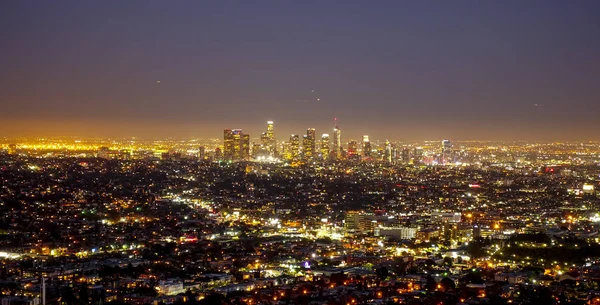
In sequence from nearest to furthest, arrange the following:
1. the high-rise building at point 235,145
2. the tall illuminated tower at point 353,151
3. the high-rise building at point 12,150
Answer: the high-rise building at point 12,150, the high-rise building at point 235,145, the tall illuminated tower at point 353,151

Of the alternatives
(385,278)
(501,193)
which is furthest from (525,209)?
(385,278)

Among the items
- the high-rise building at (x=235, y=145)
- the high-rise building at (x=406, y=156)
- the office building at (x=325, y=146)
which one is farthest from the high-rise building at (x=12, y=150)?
the high-rise building at (x=406, y=156)

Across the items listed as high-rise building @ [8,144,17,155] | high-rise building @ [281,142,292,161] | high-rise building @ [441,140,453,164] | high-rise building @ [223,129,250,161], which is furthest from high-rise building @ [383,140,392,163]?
high-rise building @ [8,144,17,155]

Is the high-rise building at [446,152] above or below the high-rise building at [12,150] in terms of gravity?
below

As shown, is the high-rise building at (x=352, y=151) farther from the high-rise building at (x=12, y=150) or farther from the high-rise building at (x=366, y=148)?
the high-rise building at (x=12, y=150)

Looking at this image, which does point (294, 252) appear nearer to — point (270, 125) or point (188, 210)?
point (188, 210)

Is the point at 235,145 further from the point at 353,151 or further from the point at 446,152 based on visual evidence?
the point at 446,152

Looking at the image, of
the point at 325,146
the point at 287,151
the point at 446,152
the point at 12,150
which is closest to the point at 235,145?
the point at 287,151

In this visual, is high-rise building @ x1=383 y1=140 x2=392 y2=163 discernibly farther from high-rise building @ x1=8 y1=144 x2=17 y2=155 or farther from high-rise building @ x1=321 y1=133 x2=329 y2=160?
high-rise building @ x1=8 y1=144 x2=17 y2=155
